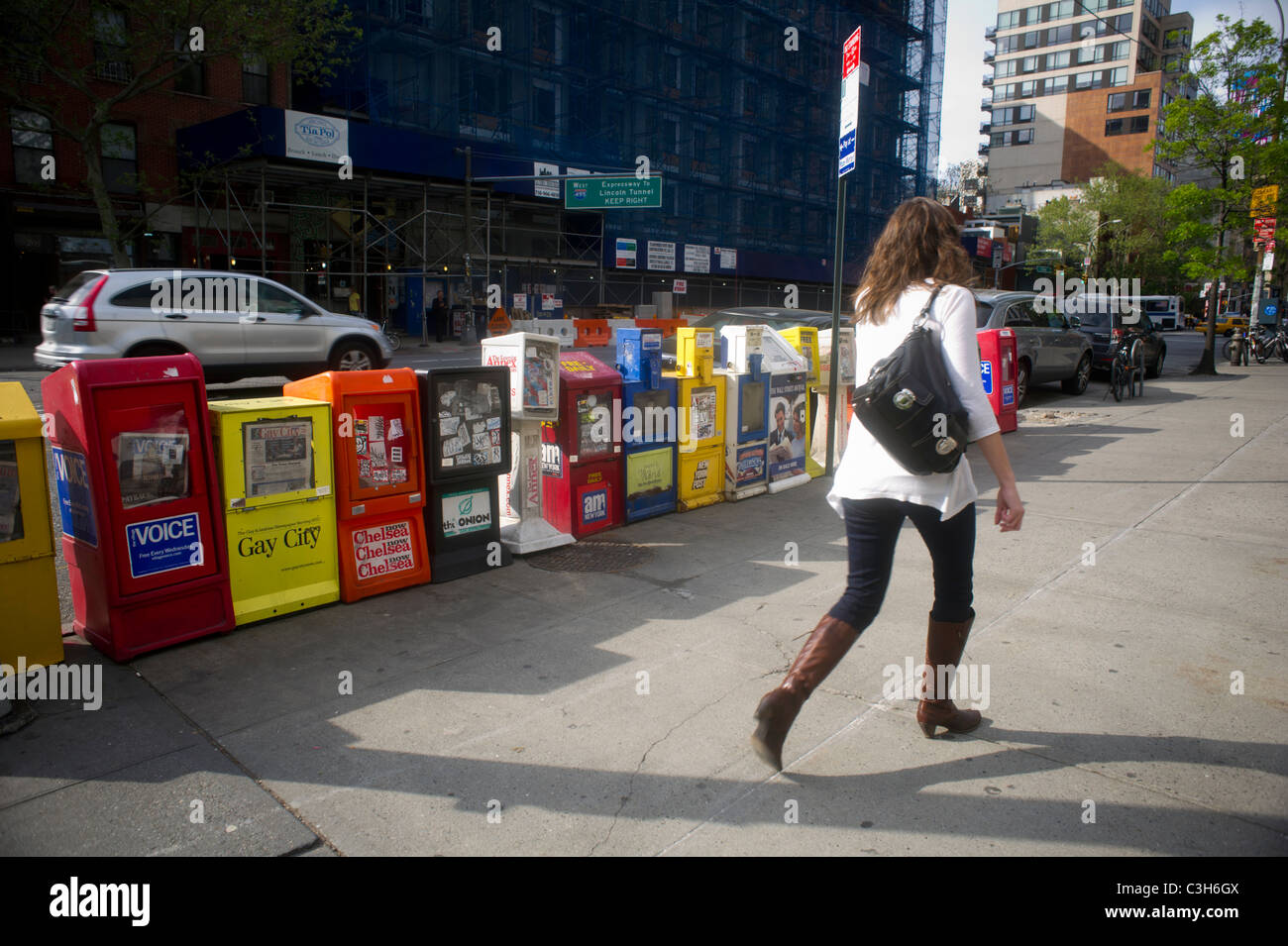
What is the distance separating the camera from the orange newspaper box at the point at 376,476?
5.02m

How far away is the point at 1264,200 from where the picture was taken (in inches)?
776

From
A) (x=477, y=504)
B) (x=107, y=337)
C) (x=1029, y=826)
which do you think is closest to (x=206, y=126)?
(x=107, y=337)

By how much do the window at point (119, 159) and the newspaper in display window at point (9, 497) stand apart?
22.4 metres

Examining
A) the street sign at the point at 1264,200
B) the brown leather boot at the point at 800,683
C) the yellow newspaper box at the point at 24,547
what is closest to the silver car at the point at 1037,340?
the street sign at the point at 1264,200

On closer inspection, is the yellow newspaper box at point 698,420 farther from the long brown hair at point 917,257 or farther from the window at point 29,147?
the window at point 29,147

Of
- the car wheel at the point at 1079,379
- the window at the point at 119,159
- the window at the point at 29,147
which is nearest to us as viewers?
the car wheel at the point at 1079,379

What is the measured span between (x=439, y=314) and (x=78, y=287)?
16.1 m

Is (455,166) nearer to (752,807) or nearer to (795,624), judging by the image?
(795,624)

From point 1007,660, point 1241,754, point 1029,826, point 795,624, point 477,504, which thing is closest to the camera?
point 1029,826

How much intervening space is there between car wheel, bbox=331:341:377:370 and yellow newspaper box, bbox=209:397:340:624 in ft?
28.6

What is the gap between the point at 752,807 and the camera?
3029mm

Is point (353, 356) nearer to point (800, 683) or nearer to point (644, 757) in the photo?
point (644, 757)

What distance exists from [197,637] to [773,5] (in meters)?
44.5

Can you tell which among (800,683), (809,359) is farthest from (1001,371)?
(800,683)
